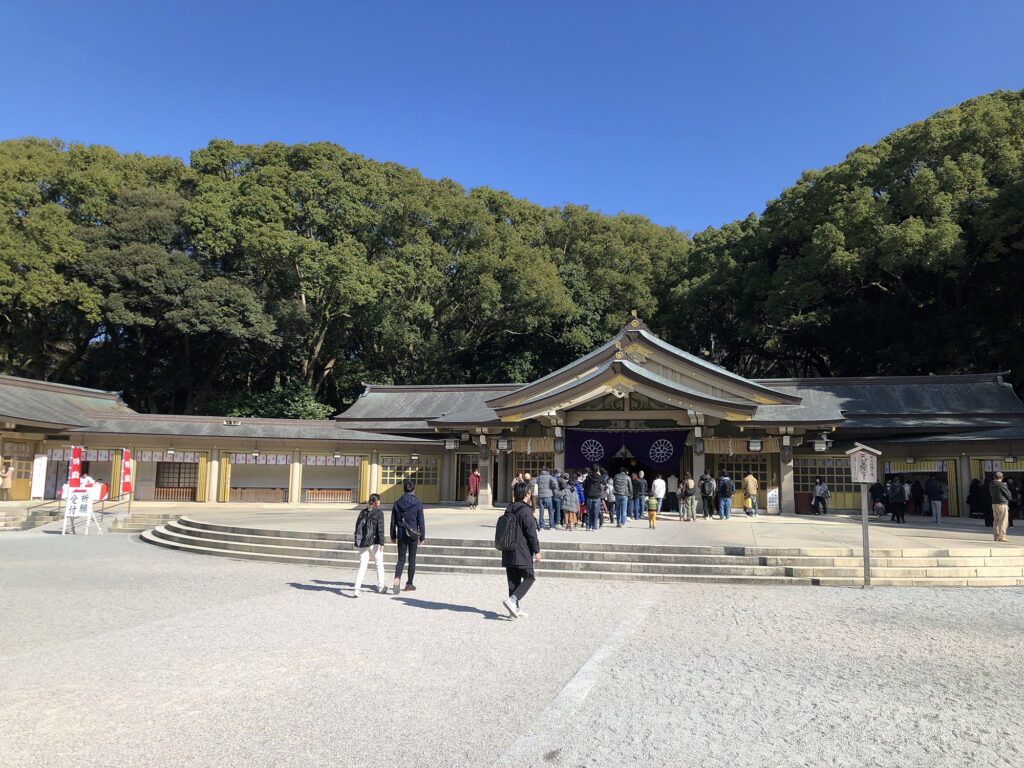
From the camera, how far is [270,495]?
87.0 ft

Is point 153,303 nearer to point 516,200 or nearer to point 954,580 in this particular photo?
point 516,200

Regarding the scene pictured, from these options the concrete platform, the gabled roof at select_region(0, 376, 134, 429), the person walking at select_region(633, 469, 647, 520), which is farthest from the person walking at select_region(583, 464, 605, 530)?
the gabled roof at select_region(0, 376, 134, 429)

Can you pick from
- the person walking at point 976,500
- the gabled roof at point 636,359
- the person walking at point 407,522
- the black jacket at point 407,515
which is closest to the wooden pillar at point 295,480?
the gabled roof at point 636,359

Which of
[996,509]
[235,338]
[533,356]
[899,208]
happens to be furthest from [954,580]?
[235,338]

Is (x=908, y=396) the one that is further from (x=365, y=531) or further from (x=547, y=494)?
(x=365, y=531)

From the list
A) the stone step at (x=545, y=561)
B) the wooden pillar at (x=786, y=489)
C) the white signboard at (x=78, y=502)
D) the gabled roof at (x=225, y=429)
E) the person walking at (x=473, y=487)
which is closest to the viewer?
the stone step at (x=545, y=561)

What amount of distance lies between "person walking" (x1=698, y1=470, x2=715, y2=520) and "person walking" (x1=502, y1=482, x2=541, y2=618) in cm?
1182

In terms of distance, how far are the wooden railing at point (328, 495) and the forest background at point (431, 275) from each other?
7.90 metres

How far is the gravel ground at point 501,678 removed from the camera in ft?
14.3

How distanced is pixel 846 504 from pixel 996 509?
10.1m

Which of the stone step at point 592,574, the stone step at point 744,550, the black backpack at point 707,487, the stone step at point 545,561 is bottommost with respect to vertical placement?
the stone step at point 592,574

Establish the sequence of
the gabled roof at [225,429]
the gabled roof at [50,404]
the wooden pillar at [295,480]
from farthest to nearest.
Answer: the wooden pillar at [295,480] < the gabled roof at [225,429] < the gabled roof at [50,404]

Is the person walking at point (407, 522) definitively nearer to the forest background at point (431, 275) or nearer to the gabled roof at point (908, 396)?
the gabled roof at point (908, 396)

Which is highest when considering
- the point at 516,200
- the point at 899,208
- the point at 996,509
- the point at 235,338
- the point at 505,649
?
the point at 516,200
